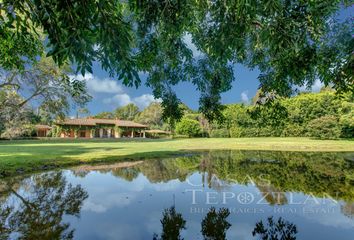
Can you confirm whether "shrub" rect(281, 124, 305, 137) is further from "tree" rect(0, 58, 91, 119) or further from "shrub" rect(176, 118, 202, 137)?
"tree" rect(0, 58, 91, 119)

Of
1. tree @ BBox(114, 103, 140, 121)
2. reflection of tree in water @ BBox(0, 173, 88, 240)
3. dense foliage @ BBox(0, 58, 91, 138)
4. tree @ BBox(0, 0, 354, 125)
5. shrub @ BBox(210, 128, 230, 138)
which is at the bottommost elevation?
reflection of tree in water @ BBox(0, 173, 88, 240)

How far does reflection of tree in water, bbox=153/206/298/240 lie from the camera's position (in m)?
→ 5.02

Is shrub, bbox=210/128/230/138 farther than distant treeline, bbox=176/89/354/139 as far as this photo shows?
Yes

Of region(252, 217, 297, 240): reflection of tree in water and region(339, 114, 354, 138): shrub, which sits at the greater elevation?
region(339, 114, 354, 138): shrub

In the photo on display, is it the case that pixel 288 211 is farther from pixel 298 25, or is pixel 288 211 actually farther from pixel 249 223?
pixel 298 25

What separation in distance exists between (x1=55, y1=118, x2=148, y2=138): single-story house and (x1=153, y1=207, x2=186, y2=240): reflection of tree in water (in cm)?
4714

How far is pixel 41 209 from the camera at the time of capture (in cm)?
676

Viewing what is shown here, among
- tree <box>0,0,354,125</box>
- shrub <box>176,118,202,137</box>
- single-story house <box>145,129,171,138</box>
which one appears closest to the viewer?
tree <box>0,0,354,125</box>

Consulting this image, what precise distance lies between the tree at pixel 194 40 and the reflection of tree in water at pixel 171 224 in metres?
2.82

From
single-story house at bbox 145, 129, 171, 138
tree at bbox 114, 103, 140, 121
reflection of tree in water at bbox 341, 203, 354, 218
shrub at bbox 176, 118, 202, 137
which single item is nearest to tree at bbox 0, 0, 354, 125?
reflection of tree in water at bbox 341, 203, 354, 218

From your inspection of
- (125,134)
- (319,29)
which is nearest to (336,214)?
Result: (319,29)

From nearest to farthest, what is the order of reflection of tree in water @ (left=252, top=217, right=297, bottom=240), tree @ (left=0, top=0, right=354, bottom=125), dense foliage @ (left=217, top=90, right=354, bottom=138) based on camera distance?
tree @ (left=0, top=0, right=354, bottom=125) < reflection of tree in water @ (left=252, top=217, right=297, bottom=240) < dense foliage @ (left=217, top=90, right=354, bottom=138)

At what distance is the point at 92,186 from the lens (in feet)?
32.3

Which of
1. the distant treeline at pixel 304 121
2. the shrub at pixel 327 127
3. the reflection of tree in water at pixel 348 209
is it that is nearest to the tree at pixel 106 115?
the distant treeline at pixel 304 121
